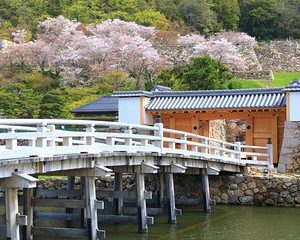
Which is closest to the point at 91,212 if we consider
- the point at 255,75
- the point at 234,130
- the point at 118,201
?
the point at 118,201

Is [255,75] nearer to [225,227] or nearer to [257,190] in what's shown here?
[257,190]

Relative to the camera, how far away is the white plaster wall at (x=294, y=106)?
68.4 feet

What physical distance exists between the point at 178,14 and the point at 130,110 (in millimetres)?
38720

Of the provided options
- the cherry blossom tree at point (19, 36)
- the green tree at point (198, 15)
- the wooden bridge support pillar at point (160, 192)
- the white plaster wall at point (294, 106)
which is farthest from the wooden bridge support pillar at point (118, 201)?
the green tree at point (198, 15)

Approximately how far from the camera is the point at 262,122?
22.3 m

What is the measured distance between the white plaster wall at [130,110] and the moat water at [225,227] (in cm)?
555

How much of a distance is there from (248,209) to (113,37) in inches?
1129

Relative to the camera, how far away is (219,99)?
74.2 feet

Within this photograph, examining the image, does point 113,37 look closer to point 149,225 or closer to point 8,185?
point 149,225

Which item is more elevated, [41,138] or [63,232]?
[41,138]

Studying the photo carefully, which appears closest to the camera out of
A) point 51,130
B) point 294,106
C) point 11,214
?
point 11,214

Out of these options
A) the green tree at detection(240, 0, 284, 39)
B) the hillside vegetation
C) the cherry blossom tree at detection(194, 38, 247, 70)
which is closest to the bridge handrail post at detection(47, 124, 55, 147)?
the hillside vegetation

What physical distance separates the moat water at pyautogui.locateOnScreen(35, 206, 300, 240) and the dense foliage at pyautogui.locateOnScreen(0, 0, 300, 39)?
38.7m

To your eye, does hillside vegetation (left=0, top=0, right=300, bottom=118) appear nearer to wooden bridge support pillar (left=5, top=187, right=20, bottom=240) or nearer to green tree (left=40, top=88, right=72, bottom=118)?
green tree (left=40, top=88, right=72, bottom=118)
